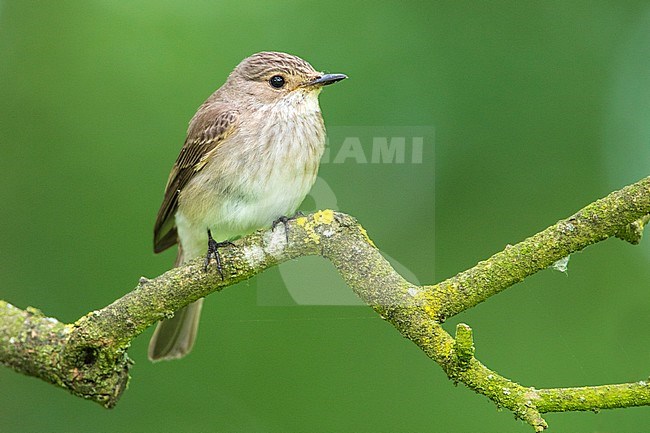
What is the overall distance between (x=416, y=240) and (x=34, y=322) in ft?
6.56

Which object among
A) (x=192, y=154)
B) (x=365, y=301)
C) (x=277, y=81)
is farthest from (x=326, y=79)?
(x=365, y=301)

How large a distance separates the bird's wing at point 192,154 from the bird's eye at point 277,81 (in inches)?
8.7

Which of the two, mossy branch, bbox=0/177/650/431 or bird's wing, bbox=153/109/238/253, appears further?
bird's wing, bbox=153/109/238/253

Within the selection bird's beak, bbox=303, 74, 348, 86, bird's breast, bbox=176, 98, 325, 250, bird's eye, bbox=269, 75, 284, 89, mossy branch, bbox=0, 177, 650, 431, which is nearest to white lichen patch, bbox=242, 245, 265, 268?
mossy branch, bbox=0, 177, 650, 431

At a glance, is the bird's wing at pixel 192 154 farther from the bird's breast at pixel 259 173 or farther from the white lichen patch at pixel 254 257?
the white lichen patch at pixel 254 257

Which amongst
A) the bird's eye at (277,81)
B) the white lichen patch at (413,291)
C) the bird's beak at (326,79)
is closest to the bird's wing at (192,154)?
the bird's eye at (277,81)

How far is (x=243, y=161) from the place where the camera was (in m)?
3.75

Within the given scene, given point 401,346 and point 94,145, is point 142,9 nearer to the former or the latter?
point 94,145

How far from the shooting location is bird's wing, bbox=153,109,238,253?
3.97 meters

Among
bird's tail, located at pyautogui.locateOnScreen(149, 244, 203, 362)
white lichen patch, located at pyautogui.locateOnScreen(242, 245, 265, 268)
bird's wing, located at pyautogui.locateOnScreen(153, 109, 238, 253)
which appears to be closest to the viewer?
white lichen patch, located at pyautogui.locateOnScreen(242, 245, 265, 268)

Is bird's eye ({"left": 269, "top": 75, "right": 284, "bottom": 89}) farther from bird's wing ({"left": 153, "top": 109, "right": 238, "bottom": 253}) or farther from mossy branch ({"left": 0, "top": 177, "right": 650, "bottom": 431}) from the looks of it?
mossy branch ({"left": 0, "top": 177, "right": 650, "bottom": 431})

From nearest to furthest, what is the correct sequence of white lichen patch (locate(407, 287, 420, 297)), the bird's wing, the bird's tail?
white lichen patch (locate(407, 287, 420, 297)) < the bird's wing < the bird's tail

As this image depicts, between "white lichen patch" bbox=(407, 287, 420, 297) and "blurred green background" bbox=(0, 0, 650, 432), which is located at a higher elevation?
"blurred green background" bbox=(0, 0, 650, 432)

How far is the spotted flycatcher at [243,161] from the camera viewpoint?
3.74 meters
